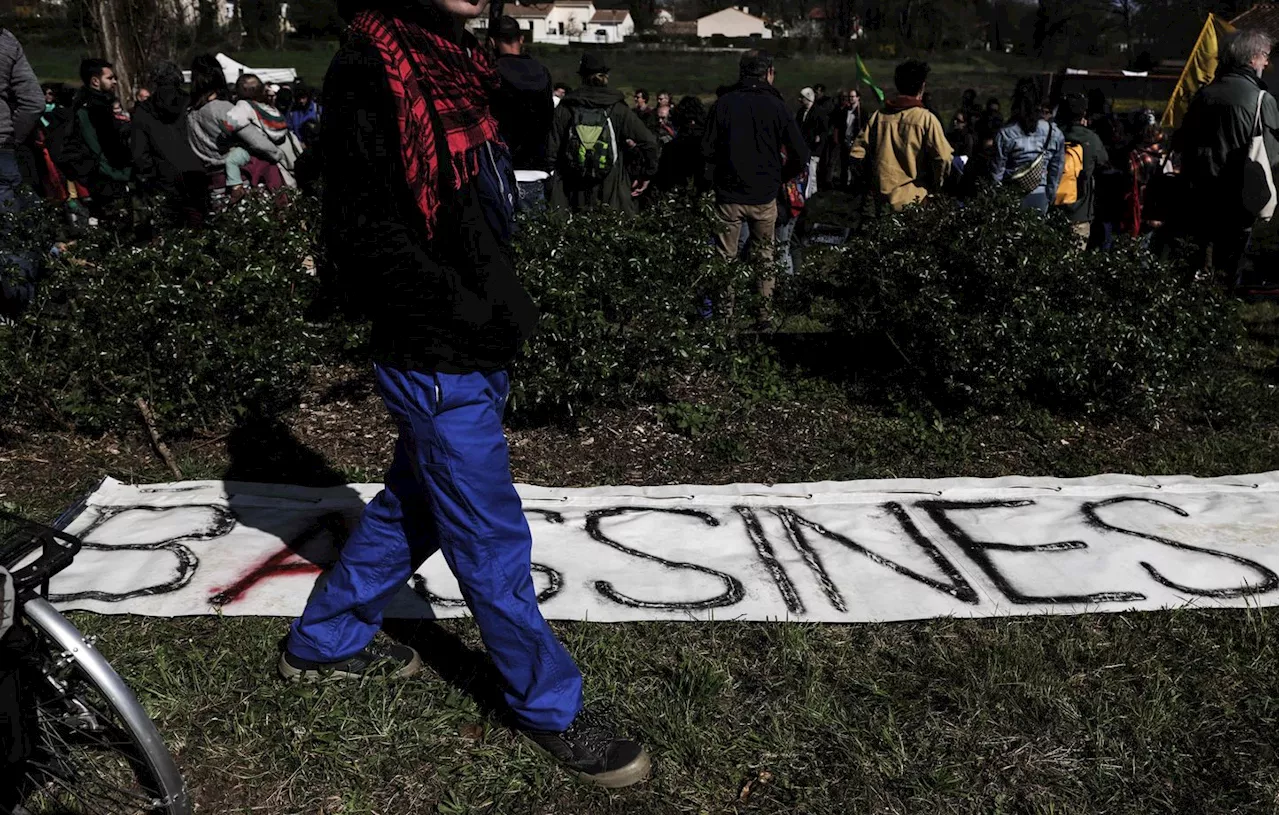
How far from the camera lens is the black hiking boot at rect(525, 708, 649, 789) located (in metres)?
2.91

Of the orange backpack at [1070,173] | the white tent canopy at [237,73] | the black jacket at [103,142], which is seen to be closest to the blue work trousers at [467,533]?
the orange backpack at [1070,173]

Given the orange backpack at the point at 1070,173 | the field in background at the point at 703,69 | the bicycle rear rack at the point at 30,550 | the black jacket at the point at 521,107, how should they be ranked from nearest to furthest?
the bicycle rear rack at the point at 30,550 → the black jacket at the point at 521,107 → the orange backpack at the point at 1070,173 → the field in background at the point at 703,69

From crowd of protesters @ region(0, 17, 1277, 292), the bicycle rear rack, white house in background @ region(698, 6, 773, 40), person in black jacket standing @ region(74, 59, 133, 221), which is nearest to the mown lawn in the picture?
the bicycle rear rack

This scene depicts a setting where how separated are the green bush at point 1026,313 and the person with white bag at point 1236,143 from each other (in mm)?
1436

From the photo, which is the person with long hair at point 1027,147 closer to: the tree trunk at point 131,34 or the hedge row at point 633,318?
the hedge row at point 633,318

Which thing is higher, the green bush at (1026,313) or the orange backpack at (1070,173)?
the orange backpack at (1070,173)

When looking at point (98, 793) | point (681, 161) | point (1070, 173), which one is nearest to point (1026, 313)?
point (1070, 173)

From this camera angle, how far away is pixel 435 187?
2465 millimetres

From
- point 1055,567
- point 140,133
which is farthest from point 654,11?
point 1055,567

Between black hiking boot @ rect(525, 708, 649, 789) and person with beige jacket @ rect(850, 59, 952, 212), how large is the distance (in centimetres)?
543

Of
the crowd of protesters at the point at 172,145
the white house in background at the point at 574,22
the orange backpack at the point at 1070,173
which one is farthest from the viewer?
the white house in background at the point at 574,22

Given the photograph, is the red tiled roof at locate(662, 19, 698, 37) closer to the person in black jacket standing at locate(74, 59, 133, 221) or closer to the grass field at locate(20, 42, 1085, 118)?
the grass field at locate(20, 42, 1085, 118)

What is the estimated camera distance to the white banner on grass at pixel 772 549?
3.86 meters

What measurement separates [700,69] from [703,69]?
11 cm
